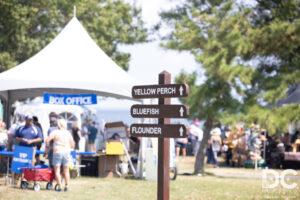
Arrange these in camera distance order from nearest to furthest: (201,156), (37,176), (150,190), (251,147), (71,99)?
(37,176)
(150,190)
(71,99)
(201,156)
(251,147)

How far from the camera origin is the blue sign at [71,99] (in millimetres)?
13852

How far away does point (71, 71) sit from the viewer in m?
13.5

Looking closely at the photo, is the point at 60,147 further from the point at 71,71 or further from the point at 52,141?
the point at 71,71

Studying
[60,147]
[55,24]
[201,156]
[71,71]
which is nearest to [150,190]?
[60,147]

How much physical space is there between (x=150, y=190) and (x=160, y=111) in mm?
5480

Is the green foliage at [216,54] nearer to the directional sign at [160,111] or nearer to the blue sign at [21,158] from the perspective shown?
the blue sign at [21,158]

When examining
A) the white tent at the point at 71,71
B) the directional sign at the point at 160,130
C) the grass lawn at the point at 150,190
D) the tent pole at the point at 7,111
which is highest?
the white tent at the point at 71,71

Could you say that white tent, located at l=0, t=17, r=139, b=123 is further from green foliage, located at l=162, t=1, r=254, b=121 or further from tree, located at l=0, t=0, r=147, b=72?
tree, located at l=0, t=0, r=147, b=72

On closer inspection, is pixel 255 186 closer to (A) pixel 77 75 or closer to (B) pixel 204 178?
(B) pixel 204 178

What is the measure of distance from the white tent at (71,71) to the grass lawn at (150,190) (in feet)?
7.70

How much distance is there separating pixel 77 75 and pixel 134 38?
2053 cm

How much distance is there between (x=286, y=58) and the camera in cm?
1742

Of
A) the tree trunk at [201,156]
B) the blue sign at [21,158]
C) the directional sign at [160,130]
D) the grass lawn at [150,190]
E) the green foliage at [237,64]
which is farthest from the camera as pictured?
the tree trunk at [201,156]

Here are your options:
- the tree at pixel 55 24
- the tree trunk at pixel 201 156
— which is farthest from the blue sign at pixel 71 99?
the tree at pixel 55 24
